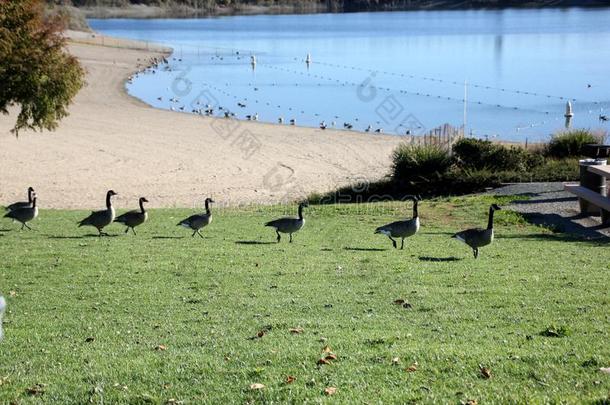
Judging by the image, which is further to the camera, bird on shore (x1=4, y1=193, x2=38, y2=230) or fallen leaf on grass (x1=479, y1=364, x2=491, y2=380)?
bird on shore (x1=4, y1=193, x2=38, y2=230)

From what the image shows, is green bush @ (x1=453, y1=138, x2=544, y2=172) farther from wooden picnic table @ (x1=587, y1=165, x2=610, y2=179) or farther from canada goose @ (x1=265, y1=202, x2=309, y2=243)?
canada goose @ (x1=265, y1=202, x2=309, y2=243)

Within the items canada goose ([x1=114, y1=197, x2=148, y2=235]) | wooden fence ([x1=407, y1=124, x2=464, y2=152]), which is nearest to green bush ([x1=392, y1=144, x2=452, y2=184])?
wooden fence ([x1=407, y1=124, x2=464, y2=152])

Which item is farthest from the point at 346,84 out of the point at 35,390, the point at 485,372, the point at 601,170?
the point at 35,390

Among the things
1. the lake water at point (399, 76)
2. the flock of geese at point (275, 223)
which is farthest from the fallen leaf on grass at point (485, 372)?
the lake water at point (399, 76)

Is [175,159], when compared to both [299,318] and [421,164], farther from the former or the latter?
[299,318]

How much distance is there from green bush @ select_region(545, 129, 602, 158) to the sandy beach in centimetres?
683

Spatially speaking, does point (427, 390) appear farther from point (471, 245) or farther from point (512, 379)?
point (471, 245)

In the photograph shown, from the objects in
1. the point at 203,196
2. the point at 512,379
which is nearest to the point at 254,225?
the point at 203,196

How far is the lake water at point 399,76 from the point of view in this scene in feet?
187

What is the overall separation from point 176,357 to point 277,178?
25.1 m

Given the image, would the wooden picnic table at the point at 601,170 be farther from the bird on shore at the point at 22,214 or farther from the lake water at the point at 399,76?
the lake water at the point at 399,76

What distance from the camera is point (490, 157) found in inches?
1163

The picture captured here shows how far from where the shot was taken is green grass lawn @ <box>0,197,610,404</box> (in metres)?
7.67

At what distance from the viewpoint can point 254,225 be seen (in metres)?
21.5
